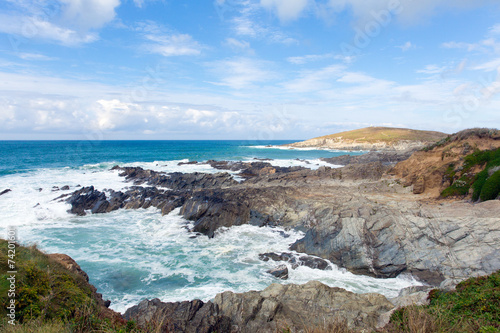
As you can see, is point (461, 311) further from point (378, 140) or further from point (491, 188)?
point (378, 140)

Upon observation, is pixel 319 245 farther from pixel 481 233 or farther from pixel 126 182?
pixel 126 182

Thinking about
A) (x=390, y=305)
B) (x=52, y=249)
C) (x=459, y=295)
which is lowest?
(x=52, y=249)

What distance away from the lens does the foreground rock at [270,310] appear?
866 centimetres

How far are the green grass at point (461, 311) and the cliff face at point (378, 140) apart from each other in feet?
324

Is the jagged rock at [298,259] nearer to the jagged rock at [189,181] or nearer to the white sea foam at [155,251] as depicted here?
the white sea foam at [155,251]

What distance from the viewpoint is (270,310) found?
30.1 ft

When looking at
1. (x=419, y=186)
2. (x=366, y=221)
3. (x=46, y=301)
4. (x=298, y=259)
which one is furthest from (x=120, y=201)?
(x=419, y=186)

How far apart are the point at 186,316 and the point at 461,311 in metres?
8.04

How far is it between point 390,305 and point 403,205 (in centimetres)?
1060

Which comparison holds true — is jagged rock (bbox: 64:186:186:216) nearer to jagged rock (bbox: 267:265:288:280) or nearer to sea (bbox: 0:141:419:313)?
sea (bbox: 0:141:419:313)

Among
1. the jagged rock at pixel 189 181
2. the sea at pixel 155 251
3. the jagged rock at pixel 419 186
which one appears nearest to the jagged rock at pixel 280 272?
the sea at pixel 155 251

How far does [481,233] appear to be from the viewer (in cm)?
1322

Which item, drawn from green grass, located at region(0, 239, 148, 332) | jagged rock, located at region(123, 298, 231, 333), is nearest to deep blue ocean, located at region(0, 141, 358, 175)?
green grass, located at region(0, 239, 148, 332)

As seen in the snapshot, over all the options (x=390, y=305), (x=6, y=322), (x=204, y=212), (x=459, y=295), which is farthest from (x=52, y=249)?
(x=459, y=295)
